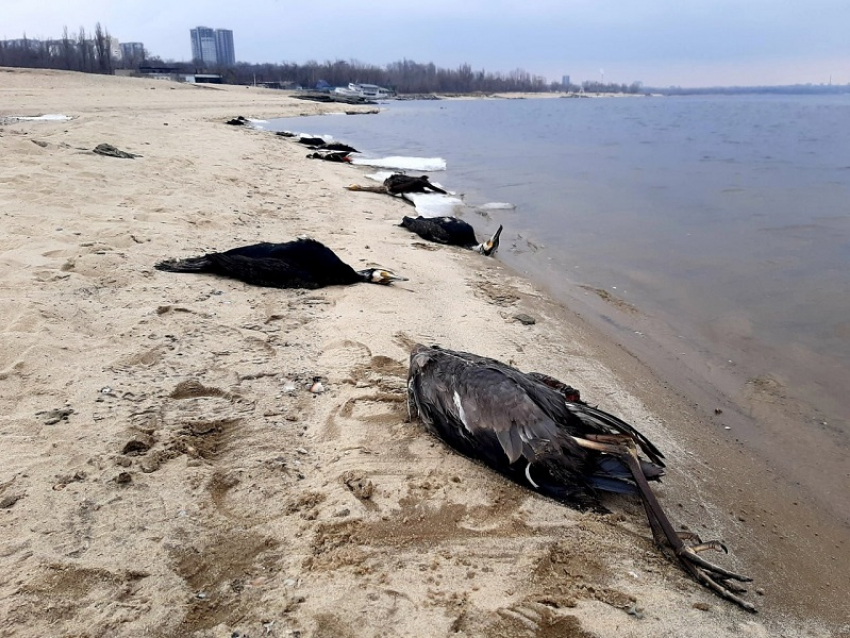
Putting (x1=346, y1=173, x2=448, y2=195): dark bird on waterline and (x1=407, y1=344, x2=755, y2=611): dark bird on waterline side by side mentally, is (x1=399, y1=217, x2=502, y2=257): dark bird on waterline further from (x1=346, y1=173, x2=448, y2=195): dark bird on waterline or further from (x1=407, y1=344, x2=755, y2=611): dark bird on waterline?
(x1=407, y1=344, x2=755, y2=611): dark bird on waterline

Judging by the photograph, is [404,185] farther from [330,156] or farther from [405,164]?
[330,156]

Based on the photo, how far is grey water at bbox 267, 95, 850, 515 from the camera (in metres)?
5.13

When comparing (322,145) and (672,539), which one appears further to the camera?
(322,145)

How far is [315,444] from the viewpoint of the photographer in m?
3.39

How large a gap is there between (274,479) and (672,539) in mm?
1982

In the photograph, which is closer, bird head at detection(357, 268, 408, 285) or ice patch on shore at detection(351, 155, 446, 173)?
bird head at detection(357, 268, 408, 285)

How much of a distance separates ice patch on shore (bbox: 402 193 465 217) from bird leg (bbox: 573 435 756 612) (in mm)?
8051

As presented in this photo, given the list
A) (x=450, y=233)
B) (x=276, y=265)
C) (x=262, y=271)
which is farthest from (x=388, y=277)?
(x=450, y=233)

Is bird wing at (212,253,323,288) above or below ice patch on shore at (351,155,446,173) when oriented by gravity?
below

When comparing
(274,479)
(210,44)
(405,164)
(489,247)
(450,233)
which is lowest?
(274,479)

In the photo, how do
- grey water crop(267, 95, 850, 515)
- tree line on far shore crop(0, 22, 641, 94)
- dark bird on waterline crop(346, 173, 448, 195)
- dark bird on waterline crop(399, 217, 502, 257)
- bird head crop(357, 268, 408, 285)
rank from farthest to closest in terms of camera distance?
1. tree line on far shore crop(0, 22, 641, 94)
2. dark bird on waterline crop(346, 173, 448, 195)
3. dark bird on waterline crop(399, 217, 502, 257)
4. bird head crop(357, 268, 408, 285)
5. grey water crop(267, 95, 850, 515)

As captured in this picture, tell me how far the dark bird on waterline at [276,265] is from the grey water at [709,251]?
276 centimetres

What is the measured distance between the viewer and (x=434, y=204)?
37.9 feet

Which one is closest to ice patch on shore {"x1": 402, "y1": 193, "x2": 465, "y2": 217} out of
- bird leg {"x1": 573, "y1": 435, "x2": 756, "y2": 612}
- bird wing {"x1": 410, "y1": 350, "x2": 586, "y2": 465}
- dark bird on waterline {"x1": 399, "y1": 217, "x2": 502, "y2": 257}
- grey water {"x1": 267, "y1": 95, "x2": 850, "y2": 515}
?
grey water {"x1": 267, "y1": 95, "x2": 850, "y2": 515}
